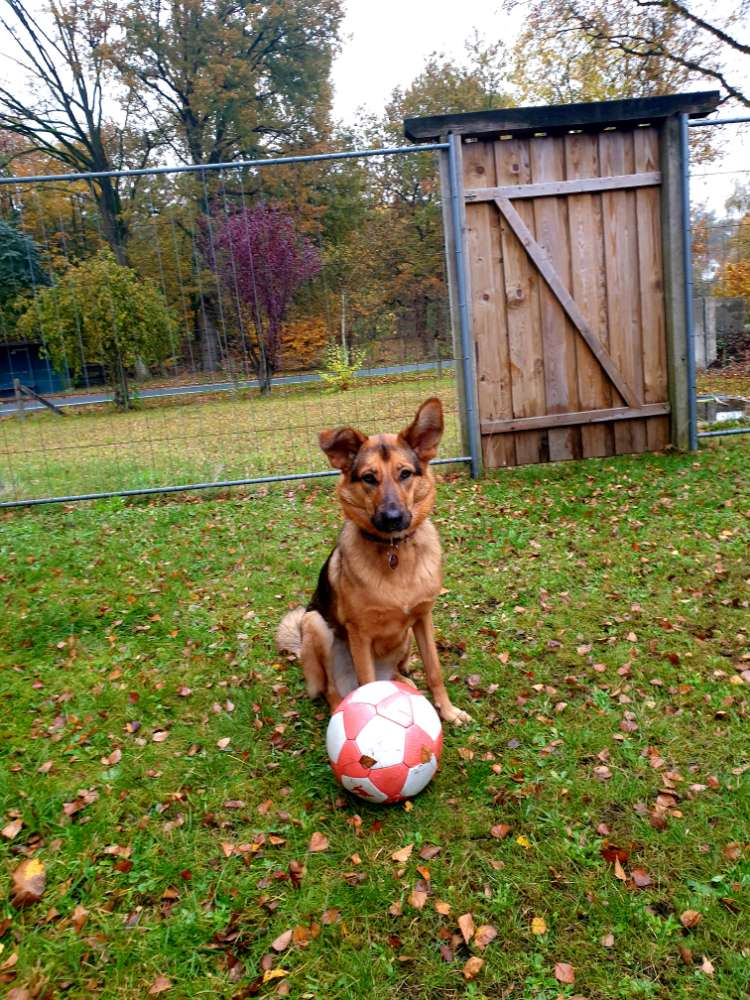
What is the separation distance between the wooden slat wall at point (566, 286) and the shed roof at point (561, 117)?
20cm

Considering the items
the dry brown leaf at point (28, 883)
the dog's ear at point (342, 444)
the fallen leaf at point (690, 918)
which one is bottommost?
the fallen leaf at point (690, 918)

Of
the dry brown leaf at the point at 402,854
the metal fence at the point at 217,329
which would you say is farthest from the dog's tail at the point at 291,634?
the metal fence at the point at 217,329

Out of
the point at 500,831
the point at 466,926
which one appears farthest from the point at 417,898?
the point at 500,831

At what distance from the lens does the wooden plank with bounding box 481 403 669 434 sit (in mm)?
8305

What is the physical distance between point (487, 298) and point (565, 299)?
36.1 inches

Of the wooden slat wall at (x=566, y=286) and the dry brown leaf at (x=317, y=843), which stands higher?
the wooden slat wall at (x=566, y=286)

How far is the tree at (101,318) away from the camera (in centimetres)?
782

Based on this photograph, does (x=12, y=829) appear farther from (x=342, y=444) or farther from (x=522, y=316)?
(x=522, y=316)

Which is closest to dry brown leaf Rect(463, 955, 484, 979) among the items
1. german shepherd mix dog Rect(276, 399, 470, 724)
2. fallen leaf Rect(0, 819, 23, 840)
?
german shepherd mix dog Rect(276, 399, 470, 724)

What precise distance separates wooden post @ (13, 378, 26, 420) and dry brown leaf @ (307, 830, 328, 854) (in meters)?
6.87

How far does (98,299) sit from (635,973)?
795 centimetres

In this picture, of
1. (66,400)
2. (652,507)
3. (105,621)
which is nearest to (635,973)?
(105,621)

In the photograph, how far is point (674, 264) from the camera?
8.03m

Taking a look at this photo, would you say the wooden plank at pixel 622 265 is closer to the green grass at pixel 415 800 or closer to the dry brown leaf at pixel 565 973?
the green grass at pixel 415 800
